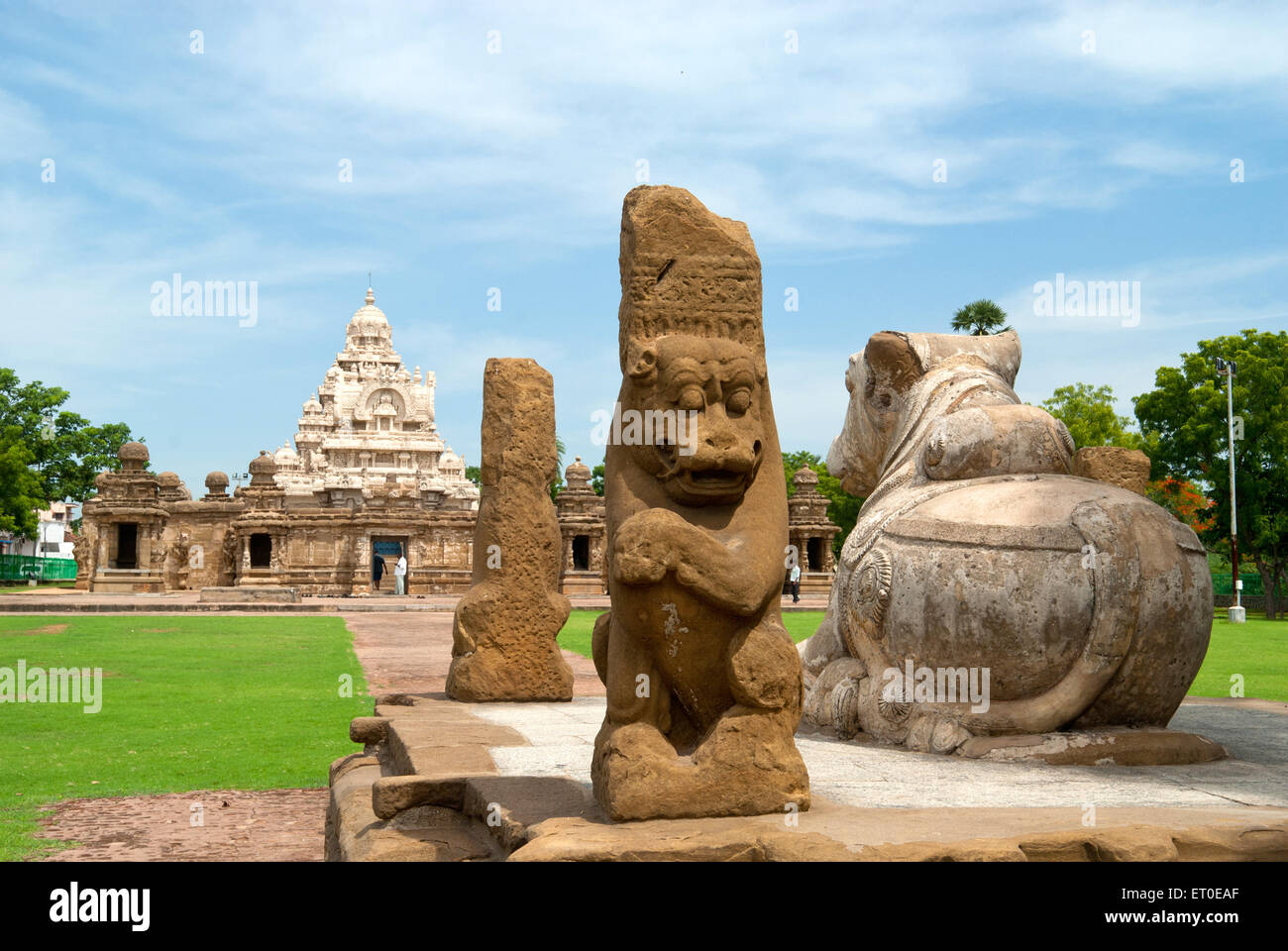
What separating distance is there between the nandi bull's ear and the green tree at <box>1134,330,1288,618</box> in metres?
28.3

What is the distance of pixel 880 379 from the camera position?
789cm

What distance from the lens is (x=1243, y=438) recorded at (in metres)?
33.4

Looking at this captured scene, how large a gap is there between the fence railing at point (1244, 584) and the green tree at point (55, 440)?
41777 mm

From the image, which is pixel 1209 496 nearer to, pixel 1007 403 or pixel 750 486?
pixel 1007 403

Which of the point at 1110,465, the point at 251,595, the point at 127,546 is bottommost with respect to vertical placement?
the point at 251,595

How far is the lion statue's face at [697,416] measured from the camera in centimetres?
416

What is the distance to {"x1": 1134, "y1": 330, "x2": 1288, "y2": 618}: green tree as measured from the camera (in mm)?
33344

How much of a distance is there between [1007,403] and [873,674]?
195cm

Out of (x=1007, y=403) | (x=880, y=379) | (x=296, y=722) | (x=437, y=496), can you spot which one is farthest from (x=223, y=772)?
(x=437, y=496)

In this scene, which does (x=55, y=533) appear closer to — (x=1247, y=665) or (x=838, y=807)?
(x=1247, y=665)

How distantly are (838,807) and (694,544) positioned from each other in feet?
3.54

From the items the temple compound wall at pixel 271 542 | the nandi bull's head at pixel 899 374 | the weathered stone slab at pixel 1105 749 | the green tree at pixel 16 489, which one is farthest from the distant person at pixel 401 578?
the weathered stone slab at pixel 1105 749

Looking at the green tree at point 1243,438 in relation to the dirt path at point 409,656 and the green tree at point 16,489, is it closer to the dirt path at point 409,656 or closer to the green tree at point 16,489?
the dirt path at point 409,656

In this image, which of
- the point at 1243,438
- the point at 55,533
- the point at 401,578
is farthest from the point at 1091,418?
the point at 55,533
